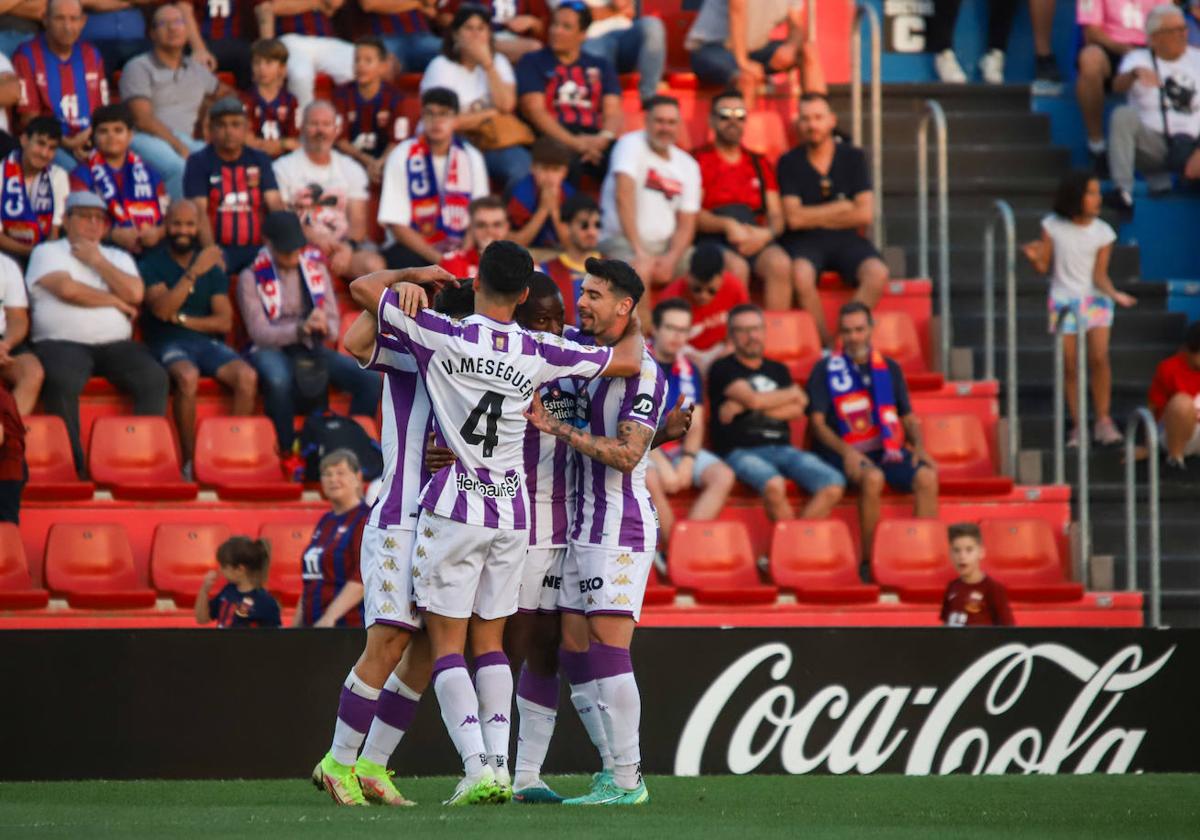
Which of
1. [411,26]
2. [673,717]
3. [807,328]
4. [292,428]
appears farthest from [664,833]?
[411,26]

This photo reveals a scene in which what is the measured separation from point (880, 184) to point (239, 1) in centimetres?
490

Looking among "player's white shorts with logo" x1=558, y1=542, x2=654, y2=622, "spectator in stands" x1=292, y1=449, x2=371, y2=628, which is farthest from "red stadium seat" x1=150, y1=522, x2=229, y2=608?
"player's white shorts with logo" x1=558, y1=542, x2=654, y2=622

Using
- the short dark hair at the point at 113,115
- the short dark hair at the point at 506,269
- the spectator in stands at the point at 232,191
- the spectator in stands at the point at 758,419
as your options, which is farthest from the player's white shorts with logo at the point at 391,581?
the short dark hair at the point at 113,115

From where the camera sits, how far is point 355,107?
555 inches

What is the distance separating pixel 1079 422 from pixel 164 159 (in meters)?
6.29

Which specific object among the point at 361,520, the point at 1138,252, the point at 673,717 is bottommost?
the point at 673,717

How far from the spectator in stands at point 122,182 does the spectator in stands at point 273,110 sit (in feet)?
3.39

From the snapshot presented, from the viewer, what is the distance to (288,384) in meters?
12.3

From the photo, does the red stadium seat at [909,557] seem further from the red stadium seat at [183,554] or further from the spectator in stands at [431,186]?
the red stadium seat at [183,554]

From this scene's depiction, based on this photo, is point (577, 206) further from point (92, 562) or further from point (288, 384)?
point (92, 562)

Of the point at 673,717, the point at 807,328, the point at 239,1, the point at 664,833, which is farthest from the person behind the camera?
the point at 239,1

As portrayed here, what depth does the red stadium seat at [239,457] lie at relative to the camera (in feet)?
39.7

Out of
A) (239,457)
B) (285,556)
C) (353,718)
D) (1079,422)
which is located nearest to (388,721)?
(353,718)

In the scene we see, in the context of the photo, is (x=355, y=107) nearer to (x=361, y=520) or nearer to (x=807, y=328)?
(x=807, y=328)
